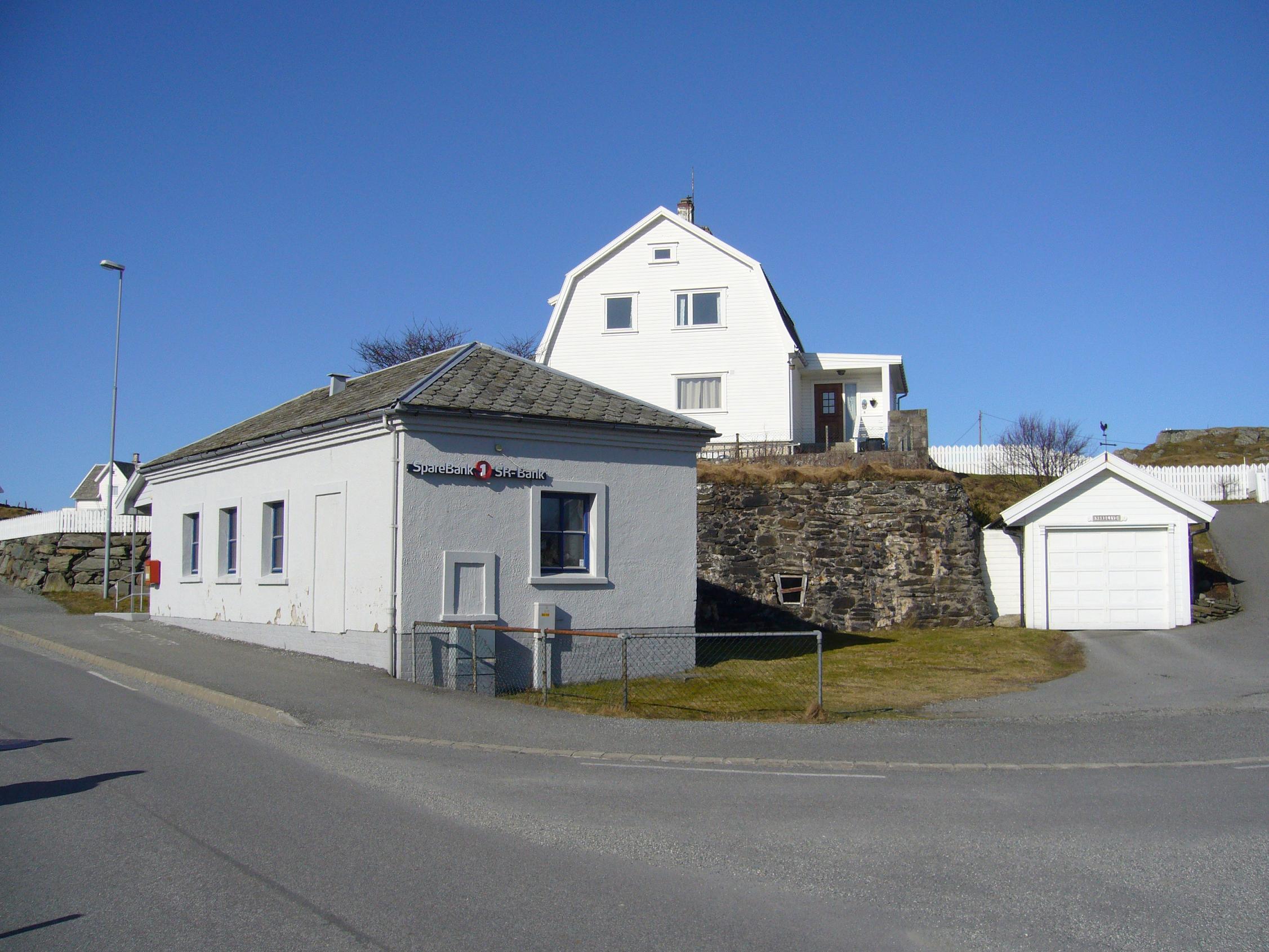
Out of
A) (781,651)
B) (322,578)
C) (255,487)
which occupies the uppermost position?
(255,487)

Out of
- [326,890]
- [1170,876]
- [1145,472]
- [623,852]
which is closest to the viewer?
[326,890]

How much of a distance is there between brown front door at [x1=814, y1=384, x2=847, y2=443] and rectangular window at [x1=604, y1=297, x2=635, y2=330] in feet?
24.9

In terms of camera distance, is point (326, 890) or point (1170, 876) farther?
point (1170, 876)

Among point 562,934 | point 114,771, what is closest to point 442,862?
point 562,934

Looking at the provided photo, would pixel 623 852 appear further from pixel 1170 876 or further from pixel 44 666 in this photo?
pixel 44 666

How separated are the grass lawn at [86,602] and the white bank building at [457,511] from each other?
11.4 meters

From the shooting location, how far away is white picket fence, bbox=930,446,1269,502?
3875 cm

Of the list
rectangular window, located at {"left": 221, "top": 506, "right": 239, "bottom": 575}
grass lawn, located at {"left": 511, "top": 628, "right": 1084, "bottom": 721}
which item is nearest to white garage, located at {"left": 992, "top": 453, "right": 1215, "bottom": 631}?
grass lawn, located at {"left": 511, "top": 628, "right": 1084, "bottom": 721}

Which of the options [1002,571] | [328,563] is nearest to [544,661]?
[328,563]

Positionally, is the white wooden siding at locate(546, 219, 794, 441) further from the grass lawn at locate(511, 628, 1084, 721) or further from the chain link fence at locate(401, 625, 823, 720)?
the chain link fence at locate(401, 625, 823, 720)

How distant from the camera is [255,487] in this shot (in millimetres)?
20594

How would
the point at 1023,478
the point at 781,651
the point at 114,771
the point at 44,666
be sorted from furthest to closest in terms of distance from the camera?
the point at 1023,478 < the point at 781,651 < the point at 44,666 < the point at 114,771

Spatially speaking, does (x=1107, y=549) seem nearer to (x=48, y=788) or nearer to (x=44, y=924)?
(x=48, y=788)

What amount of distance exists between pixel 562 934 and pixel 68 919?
8.79 feet
